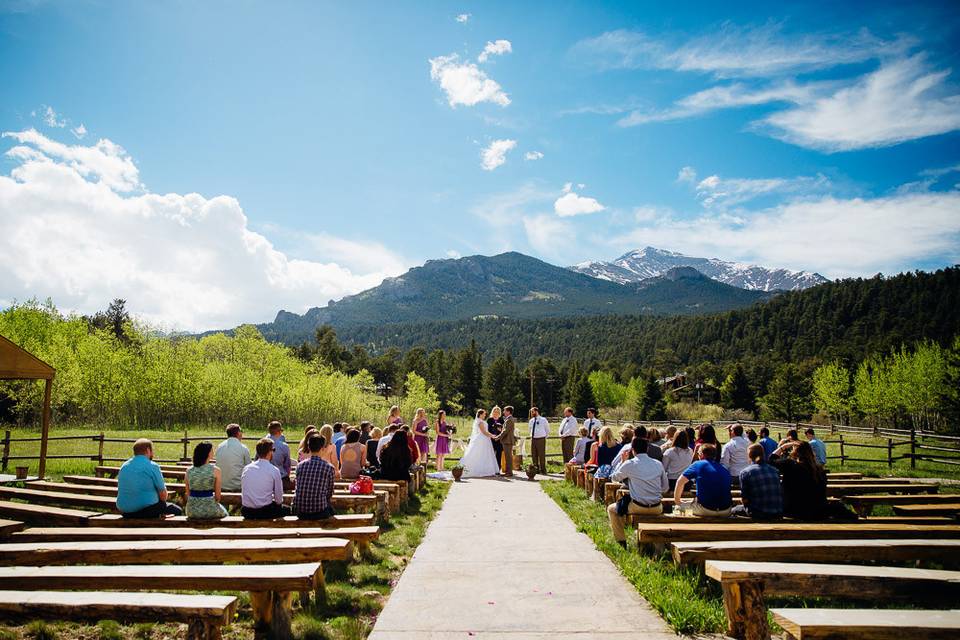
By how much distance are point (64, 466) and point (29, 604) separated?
51.9 ft

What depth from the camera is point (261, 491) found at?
6.82m

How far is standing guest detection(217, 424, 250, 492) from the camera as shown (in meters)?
8.66

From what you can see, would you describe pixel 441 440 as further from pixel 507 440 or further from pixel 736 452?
pixel 736 452

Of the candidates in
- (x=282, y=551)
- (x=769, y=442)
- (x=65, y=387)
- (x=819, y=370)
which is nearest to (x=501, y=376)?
(x=819, y=370)

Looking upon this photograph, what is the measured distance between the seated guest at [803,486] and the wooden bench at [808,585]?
8.44 ft

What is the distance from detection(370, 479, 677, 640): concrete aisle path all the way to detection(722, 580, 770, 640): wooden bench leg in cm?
56

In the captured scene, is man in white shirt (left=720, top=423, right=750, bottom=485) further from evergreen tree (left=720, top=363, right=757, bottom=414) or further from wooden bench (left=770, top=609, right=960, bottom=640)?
evergreen tree (left=720, top=363, right=757, bottom=414)

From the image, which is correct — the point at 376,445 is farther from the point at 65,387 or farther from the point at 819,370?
the point at 819,370

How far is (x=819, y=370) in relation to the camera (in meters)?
70.4

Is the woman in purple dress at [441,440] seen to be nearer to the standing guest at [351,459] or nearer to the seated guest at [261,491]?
the standing guest at [351,459]

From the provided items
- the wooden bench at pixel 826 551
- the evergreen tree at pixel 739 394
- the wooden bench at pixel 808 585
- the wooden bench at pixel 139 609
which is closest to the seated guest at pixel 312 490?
the wooden bench at pixel 139 609

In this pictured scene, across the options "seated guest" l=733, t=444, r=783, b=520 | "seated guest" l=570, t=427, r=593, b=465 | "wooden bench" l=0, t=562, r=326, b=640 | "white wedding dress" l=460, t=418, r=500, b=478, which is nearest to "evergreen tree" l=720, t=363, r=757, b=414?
"white wedding dress" l=460, t=418, r=500, b=478

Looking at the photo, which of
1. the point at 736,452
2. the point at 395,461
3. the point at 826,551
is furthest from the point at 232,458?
the point at 736,452

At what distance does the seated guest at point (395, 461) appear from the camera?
11.0 m
